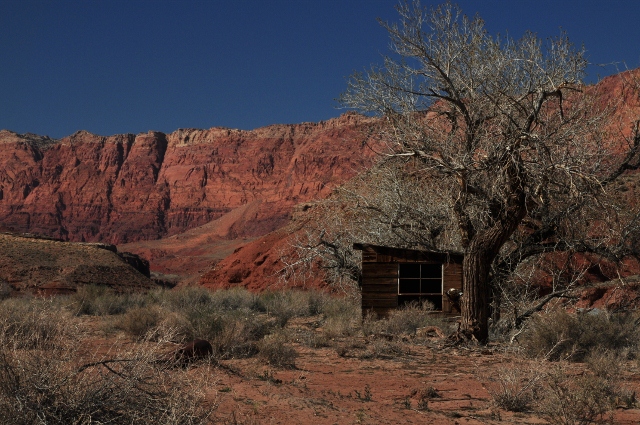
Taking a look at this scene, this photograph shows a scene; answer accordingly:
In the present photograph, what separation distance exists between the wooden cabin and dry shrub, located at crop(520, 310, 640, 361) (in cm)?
347

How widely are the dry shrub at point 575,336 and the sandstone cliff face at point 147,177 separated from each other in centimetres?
8745

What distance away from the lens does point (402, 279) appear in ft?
50.5

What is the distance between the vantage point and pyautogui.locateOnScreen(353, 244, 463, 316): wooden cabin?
14.2 m

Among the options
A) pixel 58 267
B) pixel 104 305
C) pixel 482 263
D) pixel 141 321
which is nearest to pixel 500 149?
pixel 482 263

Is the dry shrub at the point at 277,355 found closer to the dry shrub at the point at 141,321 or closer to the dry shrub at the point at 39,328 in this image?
the dry shrub at the point at 39,328

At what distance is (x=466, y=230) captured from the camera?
10.9 meters

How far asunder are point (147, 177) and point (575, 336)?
116 metres

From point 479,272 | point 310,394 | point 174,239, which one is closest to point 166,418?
point 310,394

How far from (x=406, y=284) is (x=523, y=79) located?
609 cm

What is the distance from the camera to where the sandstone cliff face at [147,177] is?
4225 inches

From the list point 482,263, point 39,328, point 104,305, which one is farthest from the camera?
point 104,305

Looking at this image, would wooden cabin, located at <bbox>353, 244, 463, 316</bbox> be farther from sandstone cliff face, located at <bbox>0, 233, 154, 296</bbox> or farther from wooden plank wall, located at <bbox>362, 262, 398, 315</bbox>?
sandstone cliff face, located at <bbox>0, 233, 154, 296</bbox>

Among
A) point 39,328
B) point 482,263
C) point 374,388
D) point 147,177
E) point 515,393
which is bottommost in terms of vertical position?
point 374,388

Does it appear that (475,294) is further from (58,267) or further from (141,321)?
(58,267)
